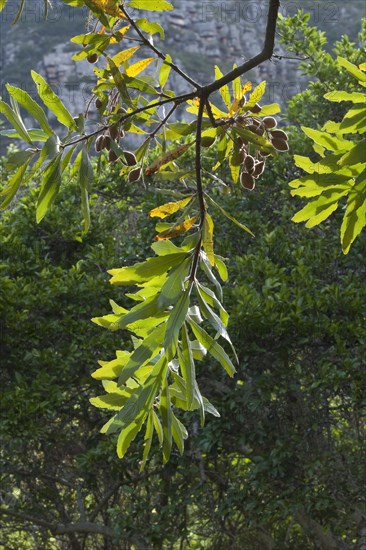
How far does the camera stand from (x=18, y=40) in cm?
3394

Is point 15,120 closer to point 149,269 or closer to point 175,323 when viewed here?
point 149,269

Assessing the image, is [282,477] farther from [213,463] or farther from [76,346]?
[76,346]

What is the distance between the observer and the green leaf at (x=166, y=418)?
1884mm

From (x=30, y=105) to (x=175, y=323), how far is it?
57cm

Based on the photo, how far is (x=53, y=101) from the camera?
6.33 feet

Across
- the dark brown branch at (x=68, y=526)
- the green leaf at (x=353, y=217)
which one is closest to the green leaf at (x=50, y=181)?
the green leaf at (x=353, y=217)

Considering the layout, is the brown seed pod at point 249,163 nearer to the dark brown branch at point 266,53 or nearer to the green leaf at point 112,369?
the dark brown branch at point 266,53

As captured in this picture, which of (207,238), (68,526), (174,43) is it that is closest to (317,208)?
(207,238)

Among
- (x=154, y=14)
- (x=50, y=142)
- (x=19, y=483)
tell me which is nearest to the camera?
(x=50, y=142)

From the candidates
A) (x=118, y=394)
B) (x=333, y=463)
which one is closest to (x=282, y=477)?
(x=333, y=463)

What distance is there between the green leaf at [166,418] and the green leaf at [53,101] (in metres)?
0.59

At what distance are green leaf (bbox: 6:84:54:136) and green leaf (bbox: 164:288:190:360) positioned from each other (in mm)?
468

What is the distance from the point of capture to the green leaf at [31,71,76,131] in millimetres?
1903

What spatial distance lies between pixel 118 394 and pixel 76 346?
3.77m
